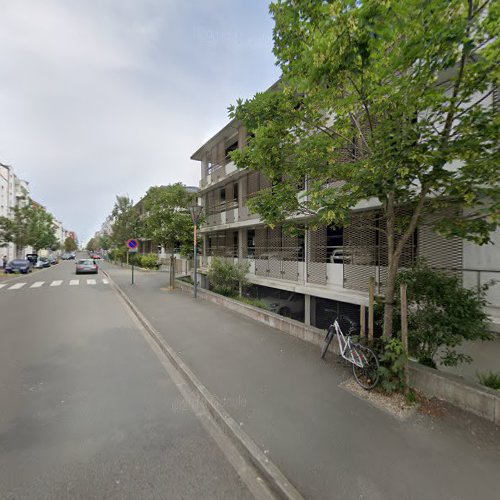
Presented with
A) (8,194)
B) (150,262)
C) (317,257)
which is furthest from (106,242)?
(317,257)

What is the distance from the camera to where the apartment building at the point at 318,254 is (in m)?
5.87

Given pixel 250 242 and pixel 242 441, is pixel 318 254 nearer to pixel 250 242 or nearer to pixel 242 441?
pixel 250 242

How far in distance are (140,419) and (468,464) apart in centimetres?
369

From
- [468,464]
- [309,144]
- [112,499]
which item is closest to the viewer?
[112,499]

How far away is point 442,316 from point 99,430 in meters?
5.00

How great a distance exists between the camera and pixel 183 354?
17.6 ft

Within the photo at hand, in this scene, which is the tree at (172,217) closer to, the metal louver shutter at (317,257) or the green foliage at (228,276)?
the green foliage at (228,276)

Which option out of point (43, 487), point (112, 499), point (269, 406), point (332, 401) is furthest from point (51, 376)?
point (332, 401)

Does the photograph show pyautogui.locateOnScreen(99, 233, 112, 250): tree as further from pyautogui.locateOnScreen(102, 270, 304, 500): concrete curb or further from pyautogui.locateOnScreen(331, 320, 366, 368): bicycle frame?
pyautogui.locateOnScreen(331, 320, 366, 368): bicycle frame

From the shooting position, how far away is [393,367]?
355cm

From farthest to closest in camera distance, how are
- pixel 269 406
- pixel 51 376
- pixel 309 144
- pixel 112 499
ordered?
pixel 309 144, pixel 51 376, pixel 269 406, pixel 112 499

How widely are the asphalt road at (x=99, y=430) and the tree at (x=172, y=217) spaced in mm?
7805

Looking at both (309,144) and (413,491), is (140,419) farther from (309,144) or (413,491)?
(309,144)

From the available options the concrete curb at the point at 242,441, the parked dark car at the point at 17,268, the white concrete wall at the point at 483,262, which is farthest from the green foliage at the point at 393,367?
the parked dark car at the point at 17,268
